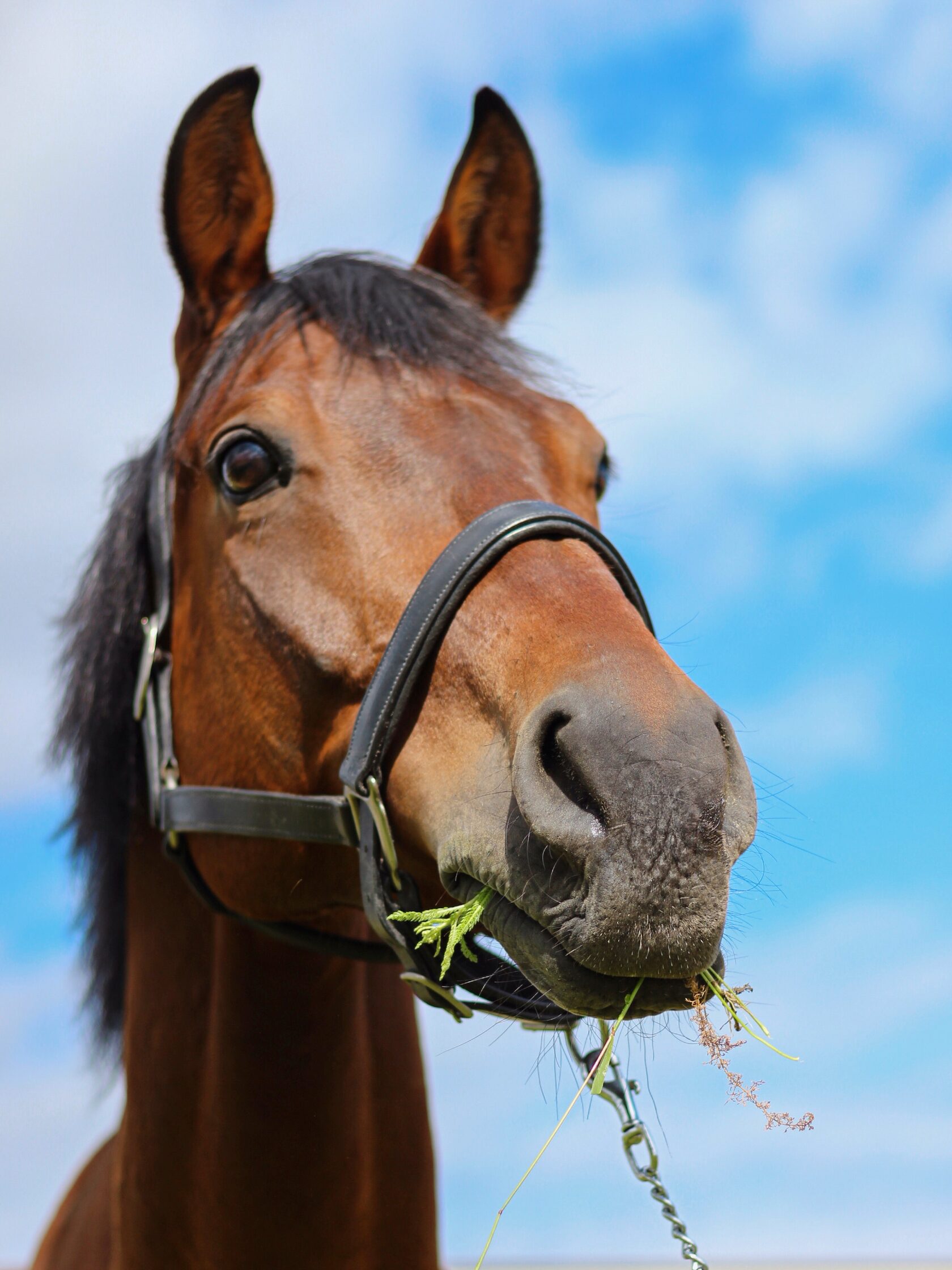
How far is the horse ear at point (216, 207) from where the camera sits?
3111 millimetres

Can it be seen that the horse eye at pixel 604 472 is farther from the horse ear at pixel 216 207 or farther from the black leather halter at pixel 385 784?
the horse ear at pixel 216 207

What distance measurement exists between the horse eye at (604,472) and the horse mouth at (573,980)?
1.30m

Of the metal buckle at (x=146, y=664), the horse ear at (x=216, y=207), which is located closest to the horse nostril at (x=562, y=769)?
the metal buckle at (x=146, y=664)

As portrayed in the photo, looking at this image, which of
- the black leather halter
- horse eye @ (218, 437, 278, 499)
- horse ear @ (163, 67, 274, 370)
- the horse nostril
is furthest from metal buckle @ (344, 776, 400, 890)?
horse ear @ (163, 67, 274, 370)

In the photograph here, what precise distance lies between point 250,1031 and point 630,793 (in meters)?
1.49

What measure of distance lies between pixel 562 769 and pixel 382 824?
505 mm

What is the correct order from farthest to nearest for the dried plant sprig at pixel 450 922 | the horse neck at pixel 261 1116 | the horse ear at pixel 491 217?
the horse ear at pixel 491 217 → the horse neck at pixel 261 1116 → the dried plant sprig at pixel 450 922

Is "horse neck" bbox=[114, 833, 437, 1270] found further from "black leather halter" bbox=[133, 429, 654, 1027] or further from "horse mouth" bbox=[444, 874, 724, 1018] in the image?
"horse mouth" bbox=[444, 874, 724, 1018]

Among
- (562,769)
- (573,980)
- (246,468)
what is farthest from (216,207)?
(573,980)

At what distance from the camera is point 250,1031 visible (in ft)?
9.17

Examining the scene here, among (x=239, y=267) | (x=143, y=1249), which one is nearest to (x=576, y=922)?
(x=143, y=1249)

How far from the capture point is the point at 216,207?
3.21 m

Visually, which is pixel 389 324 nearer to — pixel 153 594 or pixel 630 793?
pixel 153 594

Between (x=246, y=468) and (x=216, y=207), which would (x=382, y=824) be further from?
(x=216, y=207)
